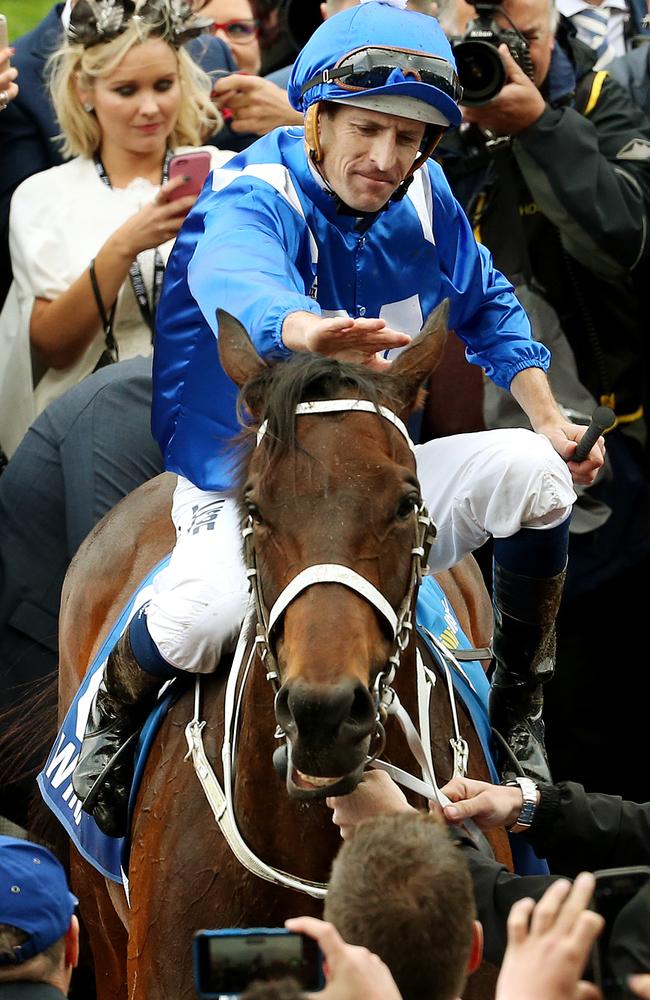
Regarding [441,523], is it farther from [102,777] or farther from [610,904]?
[610,904]

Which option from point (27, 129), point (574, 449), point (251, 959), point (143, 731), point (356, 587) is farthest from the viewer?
point (27, 129)

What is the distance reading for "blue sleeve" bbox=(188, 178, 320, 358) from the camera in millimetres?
3621

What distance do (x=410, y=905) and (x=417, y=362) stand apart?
1492 millimetres

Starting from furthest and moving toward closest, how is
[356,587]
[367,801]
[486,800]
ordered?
[486,800], [367,801], [356,587]

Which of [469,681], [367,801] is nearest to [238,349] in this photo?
[367,801]

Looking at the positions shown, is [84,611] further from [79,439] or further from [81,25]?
[81,25]

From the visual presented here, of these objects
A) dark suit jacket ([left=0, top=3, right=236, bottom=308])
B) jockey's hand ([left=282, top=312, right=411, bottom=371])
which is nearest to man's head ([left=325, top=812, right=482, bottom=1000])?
jockey's hand ([left=282, top=312, right=411, bottom=371])

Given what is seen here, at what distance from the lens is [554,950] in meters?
2.23

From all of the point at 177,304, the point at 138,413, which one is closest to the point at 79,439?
the point at 138,413

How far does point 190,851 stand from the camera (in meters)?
3.91

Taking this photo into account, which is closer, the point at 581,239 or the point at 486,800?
the point at 486,800

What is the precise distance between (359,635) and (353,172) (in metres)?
1.39

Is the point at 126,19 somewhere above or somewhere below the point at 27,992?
above

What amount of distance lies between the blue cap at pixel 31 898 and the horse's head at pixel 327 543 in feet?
1.65
